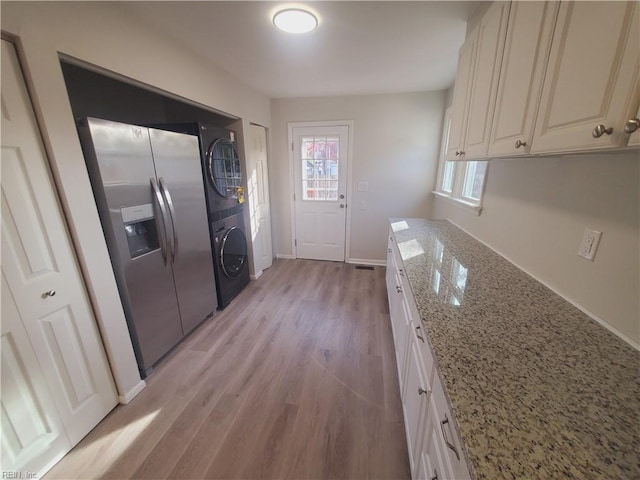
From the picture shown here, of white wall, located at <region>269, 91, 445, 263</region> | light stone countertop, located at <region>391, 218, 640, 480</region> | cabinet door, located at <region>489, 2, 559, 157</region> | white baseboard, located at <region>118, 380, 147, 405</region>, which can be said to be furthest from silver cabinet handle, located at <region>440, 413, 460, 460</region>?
white wall, located at <region>269, 91, 445, 263</region>

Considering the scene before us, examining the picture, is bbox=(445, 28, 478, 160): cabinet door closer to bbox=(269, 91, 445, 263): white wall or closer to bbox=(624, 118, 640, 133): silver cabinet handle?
bbox=(624, 118, 640, 133): silver cabinet handle

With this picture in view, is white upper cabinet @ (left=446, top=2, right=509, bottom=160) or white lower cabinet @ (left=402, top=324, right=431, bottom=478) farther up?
white upper cabinet @ (left=446, top=2, right=509, bottom=160)

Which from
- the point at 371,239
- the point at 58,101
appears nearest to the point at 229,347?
the point at 58,101

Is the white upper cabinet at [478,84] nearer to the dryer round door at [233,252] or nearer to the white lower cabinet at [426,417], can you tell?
the white lower cabinet at [426,417]

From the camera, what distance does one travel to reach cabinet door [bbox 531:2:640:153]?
0.63m

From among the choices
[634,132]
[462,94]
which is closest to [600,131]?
[634,132]

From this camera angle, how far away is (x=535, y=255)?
52.4 inches

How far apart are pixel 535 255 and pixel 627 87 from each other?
930 mm

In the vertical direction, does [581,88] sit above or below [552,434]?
above

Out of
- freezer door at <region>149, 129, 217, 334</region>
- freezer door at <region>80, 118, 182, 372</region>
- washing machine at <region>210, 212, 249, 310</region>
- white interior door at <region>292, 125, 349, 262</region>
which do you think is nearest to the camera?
freezer door at <region>80, 118, 182, 372</region>

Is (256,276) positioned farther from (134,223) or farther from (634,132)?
(634,132)

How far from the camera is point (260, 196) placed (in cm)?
339

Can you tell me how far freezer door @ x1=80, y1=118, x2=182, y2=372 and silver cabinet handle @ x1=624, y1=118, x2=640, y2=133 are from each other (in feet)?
7.00

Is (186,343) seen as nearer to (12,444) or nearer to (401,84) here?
(12,444)
